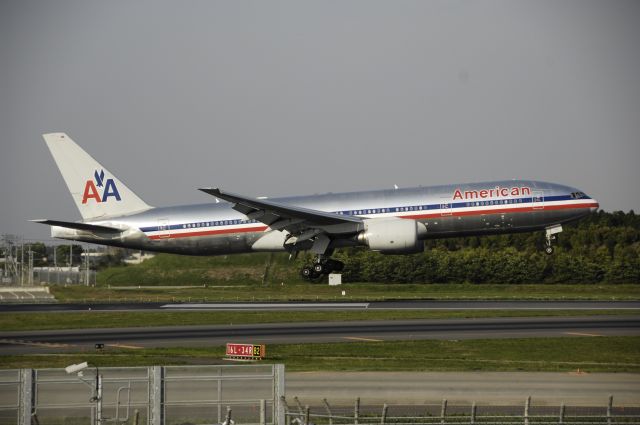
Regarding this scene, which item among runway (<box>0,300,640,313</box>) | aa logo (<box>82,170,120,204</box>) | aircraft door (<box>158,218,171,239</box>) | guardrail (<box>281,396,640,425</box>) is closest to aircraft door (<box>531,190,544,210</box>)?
runway (<box>0,300,640,313</box>)

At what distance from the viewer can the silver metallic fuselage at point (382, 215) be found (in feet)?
163

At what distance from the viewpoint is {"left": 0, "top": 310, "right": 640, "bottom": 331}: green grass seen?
42438 mm

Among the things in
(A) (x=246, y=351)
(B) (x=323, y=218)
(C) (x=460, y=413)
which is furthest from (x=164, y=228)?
(C) (x=460, y=413)

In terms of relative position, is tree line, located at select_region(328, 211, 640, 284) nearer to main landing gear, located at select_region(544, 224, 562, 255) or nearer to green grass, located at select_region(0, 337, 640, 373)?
main landing gear, located at select_region(544, 224, 562, 255)

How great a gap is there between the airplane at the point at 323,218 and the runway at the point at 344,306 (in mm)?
3110

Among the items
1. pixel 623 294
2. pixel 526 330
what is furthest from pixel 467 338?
pixel 623 294

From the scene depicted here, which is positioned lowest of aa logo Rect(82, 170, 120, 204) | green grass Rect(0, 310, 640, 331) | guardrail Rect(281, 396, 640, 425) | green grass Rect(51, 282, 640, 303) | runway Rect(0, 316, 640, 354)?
guardrail Rect(281, 396, 640, 425)

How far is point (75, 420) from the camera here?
62.6 feet

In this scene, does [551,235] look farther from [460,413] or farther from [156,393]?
[156,393]

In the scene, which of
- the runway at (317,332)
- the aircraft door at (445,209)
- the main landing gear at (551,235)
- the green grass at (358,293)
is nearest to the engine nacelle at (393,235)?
the aircraft door at (445,209)

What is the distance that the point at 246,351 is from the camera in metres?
31.2

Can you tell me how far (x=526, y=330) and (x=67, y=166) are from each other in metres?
33.0

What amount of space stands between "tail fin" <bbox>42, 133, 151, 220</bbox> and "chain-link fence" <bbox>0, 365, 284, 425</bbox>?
33.2 metres

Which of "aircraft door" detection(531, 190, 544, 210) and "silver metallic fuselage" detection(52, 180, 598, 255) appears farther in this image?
"silver metallic fuselage" detection(52, 180, 598, 255)
